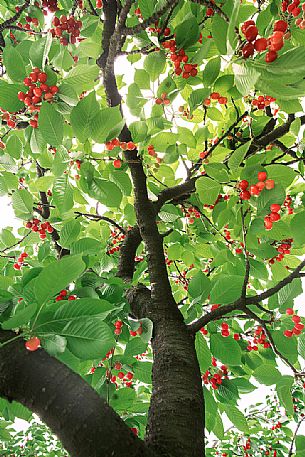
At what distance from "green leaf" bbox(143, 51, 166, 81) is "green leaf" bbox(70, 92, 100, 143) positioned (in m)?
→ 0.62

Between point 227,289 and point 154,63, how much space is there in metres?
1.25

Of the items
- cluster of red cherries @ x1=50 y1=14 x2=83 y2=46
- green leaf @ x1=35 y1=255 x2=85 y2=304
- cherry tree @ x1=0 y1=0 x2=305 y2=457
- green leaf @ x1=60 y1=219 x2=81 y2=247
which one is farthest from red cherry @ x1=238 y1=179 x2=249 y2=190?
cluster of red cherries @ x1=50 y1=14 x2=83 y2=46

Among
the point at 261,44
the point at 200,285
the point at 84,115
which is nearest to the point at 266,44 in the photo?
the point at 261,44

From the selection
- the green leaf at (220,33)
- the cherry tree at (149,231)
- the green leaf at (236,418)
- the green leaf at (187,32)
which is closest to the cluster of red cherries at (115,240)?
the cherry tree at (149,231)

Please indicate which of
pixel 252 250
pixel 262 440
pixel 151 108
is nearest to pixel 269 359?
pixel 252 250

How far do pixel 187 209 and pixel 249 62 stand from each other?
2.25m

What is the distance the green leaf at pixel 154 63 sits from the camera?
6.79 ft

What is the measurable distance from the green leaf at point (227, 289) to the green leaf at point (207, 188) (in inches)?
18.9

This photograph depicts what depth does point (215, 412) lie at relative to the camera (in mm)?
2025

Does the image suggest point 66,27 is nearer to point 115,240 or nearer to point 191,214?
point 191,214

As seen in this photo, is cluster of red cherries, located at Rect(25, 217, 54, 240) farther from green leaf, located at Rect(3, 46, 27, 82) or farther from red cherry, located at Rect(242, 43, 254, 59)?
red cherry, located at Rect(242, 43, 254, 59)

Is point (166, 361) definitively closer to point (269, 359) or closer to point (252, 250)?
point (252, 250)

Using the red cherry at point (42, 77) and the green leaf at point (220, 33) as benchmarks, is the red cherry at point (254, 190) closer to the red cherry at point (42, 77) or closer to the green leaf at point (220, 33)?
the green leaf at point (220, 33)

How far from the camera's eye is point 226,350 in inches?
75.7
